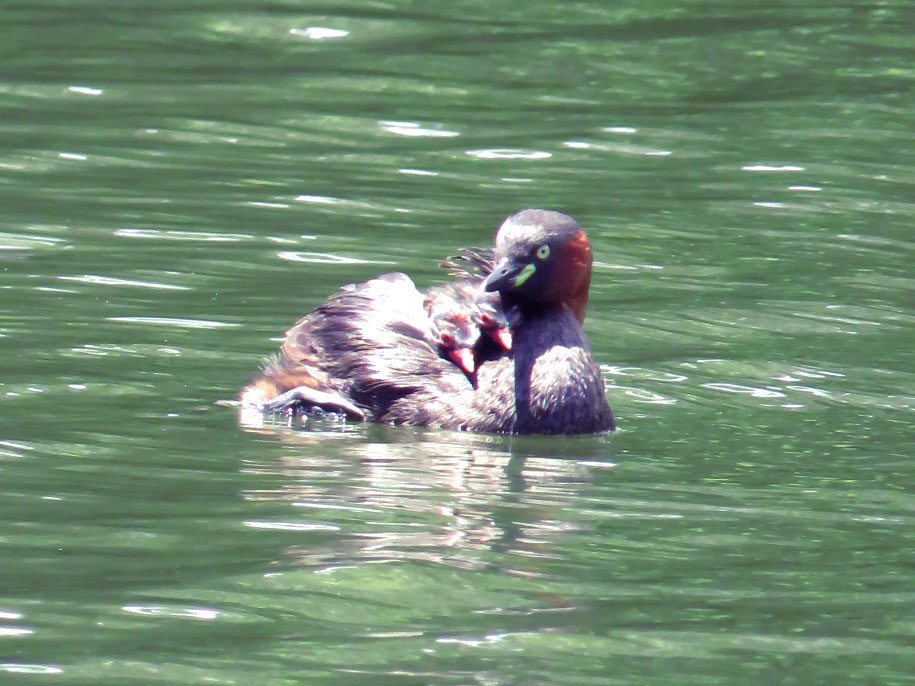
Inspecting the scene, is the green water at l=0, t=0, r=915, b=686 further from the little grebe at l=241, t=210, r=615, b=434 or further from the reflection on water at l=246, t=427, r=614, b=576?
the little grebe at l=241, t=210, r=615, b=434

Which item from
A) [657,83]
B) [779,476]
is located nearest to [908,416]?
[779,476]

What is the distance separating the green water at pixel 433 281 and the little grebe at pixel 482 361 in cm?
17

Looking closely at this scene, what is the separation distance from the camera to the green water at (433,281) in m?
5.56

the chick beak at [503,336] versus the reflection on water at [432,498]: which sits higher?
the chick beak at [503,336]

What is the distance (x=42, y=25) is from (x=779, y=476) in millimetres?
10760

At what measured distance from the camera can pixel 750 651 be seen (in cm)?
543

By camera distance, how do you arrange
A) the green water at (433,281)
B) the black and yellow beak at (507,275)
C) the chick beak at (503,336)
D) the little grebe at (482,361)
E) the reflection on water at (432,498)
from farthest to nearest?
1. the chick beak at (503,336)
2. the black and yellow beak at (507,275)
3. the little grebe at (482,361)
4. the reflection on water at (432,498)
5. the green water at (433,281)

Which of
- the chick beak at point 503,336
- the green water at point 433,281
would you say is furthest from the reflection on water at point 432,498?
the chick beak at point 503,336

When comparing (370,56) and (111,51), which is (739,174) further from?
(111,51)

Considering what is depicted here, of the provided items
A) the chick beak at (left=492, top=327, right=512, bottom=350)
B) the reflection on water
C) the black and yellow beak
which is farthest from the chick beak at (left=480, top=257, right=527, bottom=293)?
the reflection on water

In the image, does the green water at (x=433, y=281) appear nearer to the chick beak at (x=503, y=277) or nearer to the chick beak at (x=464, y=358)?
the chick beak at (x=464, y=358)

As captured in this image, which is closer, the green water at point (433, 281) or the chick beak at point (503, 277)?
the green water at point (433, 281)

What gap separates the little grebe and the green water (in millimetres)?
170

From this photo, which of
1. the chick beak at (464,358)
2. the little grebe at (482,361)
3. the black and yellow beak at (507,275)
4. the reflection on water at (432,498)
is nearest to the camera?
the reflection on water at (432,498)
